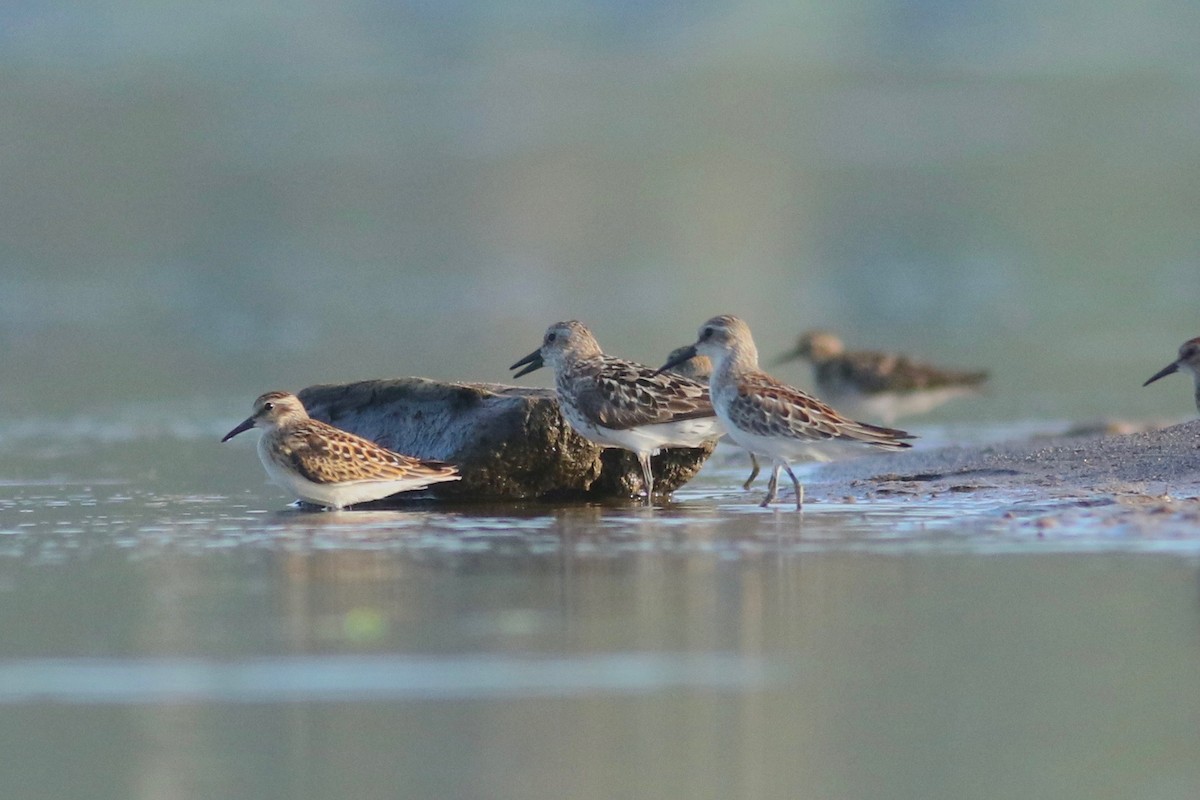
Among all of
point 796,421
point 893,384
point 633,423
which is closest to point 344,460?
point 633,423

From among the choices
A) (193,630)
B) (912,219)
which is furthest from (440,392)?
(912,219)

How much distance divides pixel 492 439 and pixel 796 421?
177cm

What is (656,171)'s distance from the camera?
5478 centimetres

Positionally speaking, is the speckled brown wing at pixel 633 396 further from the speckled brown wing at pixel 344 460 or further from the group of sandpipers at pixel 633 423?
the speckled brown wing at pixel 344 460

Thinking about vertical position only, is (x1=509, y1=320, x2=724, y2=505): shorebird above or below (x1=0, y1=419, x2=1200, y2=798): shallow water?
above

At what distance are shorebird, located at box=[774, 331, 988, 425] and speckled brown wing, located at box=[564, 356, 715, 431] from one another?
6980 mm

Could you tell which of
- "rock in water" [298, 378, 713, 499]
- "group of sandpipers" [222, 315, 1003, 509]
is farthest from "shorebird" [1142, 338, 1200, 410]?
"rock in water" [298, 378, 713, 499]

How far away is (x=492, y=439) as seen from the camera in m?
10.9

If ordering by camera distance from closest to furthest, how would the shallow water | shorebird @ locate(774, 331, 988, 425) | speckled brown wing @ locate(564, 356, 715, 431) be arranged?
the shallow water, speckled brown wing @ locate(564, 356, 715, 431), shorebird @ locate(774, 331, 988, 425)

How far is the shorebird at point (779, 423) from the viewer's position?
10.1 m

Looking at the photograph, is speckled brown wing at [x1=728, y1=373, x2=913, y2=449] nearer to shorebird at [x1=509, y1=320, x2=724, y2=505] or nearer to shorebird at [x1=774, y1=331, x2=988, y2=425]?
shorebird at [x1=509, y1=320, x2=724, y2=505]

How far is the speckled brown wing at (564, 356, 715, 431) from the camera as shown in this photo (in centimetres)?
1062

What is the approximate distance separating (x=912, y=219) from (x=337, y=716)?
41.2 m

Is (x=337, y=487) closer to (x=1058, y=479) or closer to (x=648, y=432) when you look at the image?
(x=648, y=432)
